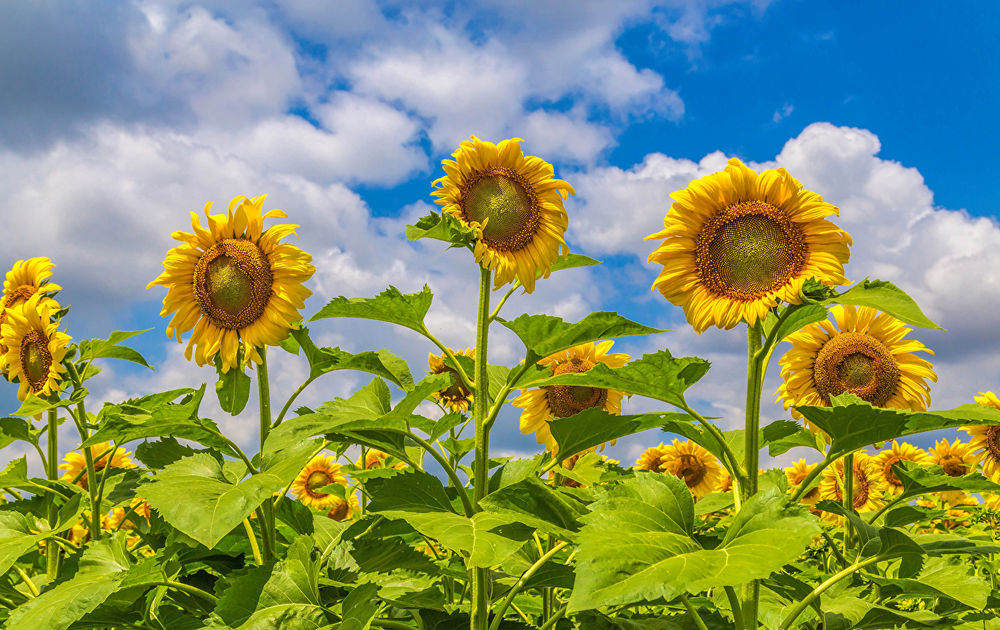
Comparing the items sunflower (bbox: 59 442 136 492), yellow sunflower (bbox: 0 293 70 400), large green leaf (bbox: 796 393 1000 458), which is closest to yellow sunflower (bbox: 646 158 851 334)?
large green leaf (bbox: 796 393 1000 458)

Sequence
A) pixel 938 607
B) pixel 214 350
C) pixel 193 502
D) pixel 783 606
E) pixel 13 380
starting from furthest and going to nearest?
pixel 13 380, pixel 214 350, pixel 938 607, pixel 783 606, pixel 193 502

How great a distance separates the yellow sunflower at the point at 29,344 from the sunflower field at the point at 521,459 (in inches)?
10.5

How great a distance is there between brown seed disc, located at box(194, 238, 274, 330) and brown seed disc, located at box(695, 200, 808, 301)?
167 centimetres

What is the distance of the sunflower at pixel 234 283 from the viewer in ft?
9.80

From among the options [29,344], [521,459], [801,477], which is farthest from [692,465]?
[29,344]

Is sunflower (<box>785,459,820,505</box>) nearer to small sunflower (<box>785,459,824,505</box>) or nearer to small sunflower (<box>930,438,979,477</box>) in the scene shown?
small sunflower (<box>785,459,824,505</box>)

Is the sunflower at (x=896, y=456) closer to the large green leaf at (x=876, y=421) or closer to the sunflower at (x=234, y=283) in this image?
the large green leaf at (x=876, y=421)

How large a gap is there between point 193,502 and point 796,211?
2.05 metres

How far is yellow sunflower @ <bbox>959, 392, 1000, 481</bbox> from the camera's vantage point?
5.20 metres

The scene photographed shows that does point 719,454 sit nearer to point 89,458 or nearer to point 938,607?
point 938,607

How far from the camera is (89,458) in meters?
3.52

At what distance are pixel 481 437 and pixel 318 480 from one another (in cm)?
480

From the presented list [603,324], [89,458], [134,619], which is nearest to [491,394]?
[603,324]

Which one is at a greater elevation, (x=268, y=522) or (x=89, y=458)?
(x=89, y=458)
